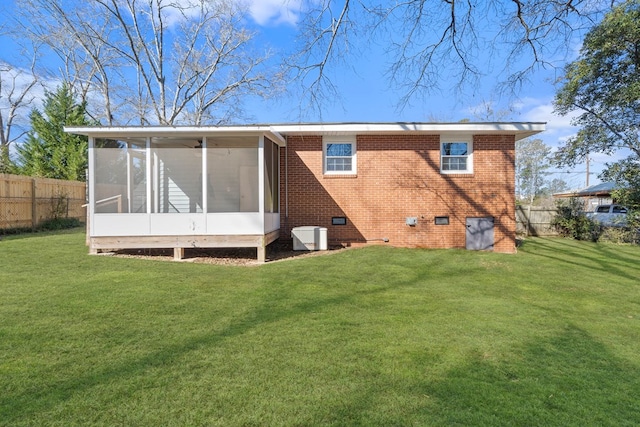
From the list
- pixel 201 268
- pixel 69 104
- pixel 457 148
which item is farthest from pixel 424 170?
pixel 69 104

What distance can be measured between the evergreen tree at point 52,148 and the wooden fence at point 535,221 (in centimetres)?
2161

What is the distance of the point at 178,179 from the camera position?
26.6ft

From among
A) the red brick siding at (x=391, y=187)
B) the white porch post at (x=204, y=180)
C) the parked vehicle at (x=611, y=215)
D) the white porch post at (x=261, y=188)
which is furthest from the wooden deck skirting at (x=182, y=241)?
the parked vehicle at (x=611, y=215)

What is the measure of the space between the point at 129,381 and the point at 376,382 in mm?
1912

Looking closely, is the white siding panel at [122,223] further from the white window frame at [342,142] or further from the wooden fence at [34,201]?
the wooden fence at [34,201]

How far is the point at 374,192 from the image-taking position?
33.1ft

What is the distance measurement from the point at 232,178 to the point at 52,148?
16.9m

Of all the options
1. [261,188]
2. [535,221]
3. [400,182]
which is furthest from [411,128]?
[535,221]

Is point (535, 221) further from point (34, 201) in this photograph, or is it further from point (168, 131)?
point (34, 201)

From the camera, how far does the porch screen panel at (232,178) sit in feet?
26.1

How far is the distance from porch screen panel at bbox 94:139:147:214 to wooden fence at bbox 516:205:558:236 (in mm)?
13686

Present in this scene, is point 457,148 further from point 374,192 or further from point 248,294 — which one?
point 248,294

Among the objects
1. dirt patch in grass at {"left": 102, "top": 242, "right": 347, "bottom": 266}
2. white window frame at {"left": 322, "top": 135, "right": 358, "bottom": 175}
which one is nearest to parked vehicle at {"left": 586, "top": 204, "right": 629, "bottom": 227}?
white window frame at {"left": 322, "top": 135, "right": 358, "bottom": 175}

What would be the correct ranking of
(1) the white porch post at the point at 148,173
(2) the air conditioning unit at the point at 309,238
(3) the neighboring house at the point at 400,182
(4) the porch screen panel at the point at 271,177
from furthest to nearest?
1. (3) the neighboring house at the point at 400,182
2. (2) the air conditioning unit at the point at 309,238
3. (4) the porch screen panel at the point at 271,177
4. (1) the white porch post at the point at 148,173
